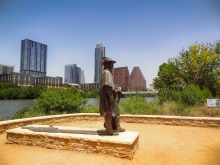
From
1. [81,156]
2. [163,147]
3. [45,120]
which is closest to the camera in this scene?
[81,156]

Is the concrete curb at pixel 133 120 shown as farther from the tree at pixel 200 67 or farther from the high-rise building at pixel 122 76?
the high-rise building at pixel 122 76

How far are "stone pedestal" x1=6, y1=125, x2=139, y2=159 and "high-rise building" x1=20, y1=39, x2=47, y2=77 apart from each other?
13705cm

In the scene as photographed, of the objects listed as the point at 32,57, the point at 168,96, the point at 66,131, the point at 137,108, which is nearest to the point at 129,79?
the point at 168,96

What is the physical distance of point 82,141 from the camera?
457 cm

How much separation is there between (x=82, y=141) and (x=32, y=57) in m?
150

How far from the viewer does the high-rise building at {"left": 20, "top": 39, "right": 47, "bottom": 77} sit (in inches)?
5074

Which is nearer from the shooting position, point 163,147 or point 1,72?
point 163,147

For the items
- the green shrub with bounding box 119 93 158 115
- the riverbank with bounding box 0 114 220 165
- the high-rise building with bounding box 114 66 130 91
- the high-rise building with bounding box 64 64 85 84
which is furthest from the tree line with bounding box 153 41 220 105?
the high-rise building with bounding box 64 64 85 84

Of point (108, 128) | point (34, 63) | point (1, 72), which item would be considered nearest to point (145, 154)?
point (108, 128)

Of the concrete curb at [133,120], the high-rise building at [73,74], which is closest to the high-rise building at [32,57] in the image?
the high-rise building at [73,74]

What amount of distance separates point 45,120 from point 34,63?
147996mm

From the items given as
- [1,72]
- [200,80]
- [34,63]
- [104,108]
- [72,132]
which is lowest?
[72,132]

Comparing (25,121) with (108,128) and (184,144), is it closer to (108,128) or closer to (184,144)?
(108,128)

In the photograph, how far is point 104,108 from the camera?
15.6 ft
